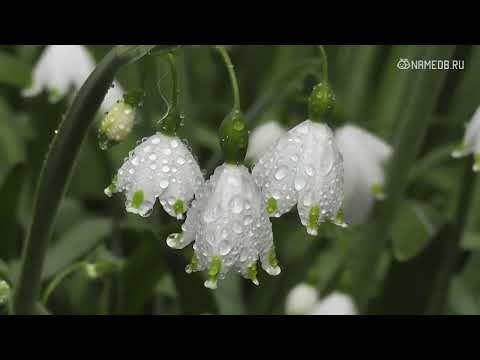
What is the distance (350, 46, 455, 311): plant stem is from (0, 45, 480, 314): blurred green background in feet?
0.04

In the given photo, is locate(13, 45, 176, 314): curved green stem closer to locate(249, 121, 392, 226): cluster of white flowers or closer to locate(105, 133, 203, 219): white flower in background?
locate(105, 133, 203, 219): white flower in background

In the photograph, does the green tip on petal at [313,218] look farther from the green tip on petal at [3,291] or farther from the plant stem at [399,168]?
the plant stem at [399,168]

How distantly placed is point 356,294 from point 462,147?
42 cm

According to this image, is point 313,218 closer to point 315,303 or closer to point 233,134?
point 233,134

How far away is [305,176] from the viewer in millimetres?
930

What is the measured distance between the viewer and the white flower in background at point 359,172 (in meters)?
1.48

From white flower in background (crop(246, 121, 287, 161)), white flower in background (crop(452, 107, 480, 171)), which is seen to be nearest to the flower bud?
white flower in background (crop(452, 107, 480, 171))

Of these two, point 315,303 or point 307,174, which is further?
point 315,303

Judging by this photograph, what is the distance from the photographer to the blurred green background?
4.63 feet

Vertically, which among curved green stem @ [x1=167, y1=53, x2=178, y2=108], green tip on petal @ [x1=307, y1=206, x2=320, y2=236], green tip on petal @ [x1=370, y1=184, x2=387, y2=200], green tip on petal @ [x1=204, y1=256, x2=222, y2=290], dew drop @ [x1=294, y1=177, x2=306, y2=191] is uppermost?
green tip on petal @ [x1=370, y1=184, x2=387, y2=200]

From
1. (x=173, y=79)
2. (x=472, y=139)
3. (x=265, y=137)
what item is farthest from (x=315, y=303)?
(x=173, y=79)

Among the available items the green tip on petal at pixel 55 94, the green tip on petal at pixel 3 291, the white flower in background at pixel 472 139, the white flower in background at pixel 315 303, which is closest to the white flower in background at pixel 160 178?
the green tip on petal at pixel 3 291

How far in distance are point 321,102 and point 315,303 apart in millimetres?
635

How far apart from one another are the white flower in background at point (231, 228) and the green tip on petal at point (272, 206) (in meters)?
0.01
